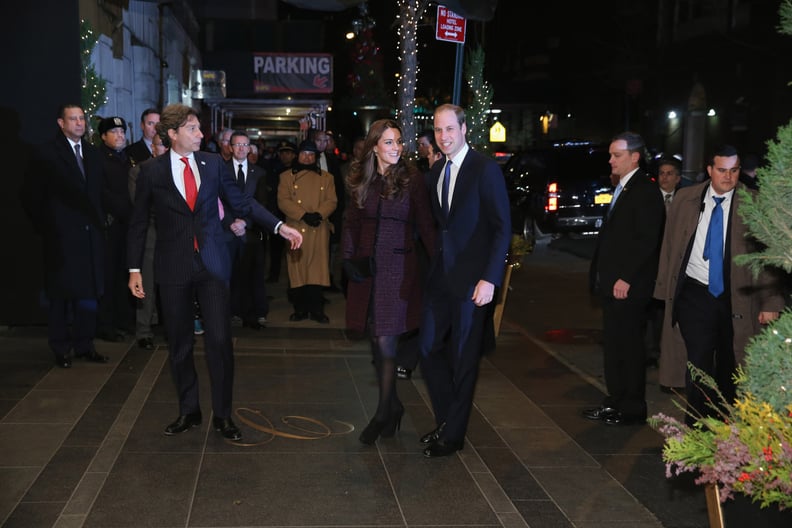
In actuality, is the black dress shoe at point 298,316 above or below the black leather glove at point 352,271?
below

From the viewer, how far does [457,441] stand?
19.6 ft

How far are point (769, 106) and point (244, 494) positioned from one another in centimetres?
2614

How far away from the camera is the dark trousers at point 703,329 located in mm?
6039

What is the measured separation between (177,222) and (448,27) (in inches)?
348

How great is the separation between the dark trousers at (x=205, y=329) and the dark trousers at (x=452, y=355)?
49.9 inches

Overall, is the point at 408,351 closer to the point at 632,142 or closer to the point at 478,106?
the point at 632,142

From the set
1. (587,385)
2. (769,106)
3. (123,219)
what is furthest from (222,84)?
(587,385)

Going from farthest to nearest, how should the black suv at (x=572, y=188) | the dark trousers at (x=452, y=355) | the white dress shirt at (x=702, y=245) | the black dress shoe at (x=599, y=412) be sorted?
the black suv at (x=572, y=188), the black dress shoe at (x=599, y=412), the white dress shirt at (x=702, y=245), the dark trousers at (x=452, y=355)

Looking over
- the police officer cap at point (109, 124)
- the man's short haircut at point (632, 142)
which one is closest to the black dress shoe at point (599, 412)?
the man's short haircut at point (632, 142)

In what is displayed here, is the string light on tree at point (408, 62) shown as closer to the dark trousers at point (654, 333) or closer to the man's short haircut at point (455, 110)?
the dark trousers at point (654, 333)

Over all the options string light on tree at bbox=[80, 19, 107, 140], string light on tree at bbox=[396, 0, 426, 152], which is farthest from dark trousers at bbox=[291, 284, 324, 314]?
string light on tree at bbox=[396, 0, 426, 152]

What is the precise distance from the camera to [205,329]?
622 cm

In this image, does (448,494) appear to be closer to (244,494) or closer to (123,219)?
(244,494)

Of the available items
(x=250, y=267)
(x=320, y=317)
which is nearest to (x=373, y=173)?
(x=250, y=267)
